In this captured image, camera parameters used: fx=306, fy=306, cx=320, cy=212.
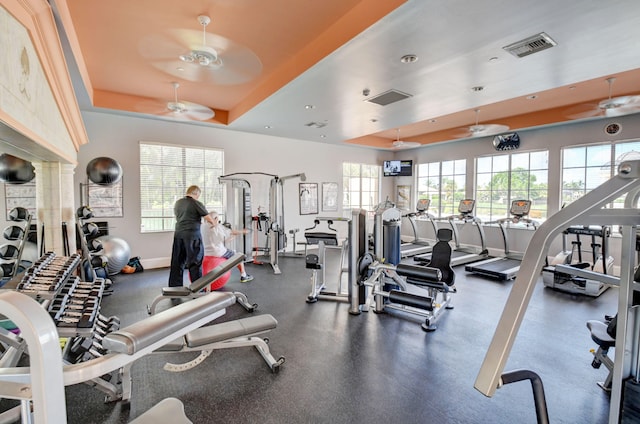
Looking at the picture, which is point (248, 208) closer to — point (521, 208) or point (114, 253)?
point (114, 253)

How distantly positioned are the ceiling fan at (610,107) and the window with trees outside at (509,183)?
1426mm

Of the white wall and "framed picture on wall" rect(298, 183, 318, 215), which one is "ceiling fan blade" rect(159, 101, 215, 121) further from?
"framed picture on wall" rect(298, 183, 318, 215)

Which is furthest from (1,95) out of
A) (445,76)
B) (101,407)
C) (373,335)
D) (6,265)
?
(445,76)

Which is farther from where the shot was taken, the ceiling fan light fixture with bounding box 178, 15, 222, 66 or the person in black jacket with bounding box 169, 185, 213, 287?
the person in black jacket with bounding box 169, 185, 213, 287

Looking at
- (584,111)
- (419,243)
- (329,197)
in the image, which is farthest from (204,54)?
(419,243)

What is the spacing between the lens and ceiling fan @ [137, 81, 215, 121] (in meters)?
4.71

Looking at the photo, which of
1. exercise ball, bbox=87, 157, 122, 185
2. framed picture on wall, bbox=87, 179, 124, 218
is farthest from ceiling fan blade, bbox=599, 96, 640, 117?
framed picture on wall, bbox=87, 179, 124, 218

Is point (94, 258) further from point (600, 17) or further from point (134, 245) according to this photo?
point (600, 17)

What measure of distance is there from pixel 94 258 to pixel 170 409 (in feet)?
13.3

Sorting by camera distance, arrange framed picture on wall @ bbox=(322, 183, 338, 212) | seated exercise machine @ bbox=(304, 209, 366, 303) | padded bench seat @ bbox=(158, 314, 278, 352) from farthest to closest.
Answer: framed picture on wall @ bbox=(322, 183, 338, 212), seated exercise machine @ bbox=(304, 209, 366, 303), padded bench seat @ bbox=(158, 314, 278, 352)

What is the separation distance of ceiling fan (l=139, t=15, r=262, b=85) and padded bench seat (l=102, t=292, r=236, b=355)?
9.21ft

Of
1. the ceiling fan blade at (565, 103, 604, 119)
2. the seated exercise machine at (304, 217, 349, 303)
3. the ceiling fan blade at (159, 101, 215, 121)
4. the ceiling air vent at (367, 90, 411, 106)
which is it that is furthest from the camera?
the ceiling fan blade at (565, 103, 604, 119)

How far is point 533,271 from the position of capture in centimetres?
100

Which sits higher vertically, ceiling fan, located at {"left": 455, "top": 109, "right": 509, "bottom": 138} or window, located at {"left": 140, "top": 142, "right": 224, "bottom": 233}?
ceiling fan, located at {"left": 455, "top": 109, "right": 509, "bottom": 138}
